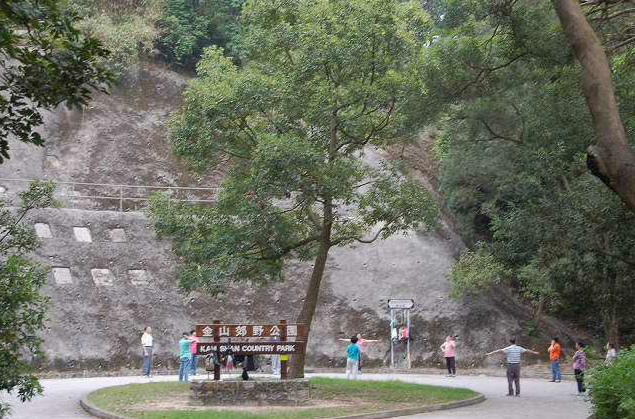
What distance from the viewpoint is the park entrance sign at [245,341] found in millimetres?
18297

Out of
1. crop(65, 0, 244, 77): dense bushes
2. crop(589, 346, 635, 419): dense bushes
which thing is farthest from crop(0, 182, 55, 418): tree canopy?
crop(65, 0, 244, 77): dense bushes

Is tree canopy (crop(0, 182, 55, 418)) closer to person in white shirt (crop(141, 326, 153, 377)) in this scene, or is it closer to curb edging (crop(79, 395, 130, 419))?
curb edging (crop(79, 395, 130, 419))

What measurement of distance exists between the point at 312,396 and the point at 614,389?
975cm

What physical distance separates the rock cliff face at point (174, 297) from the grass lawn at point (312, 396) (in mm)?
7750

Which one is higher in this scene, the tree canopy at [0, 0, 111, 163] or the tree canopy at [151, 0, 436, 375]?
the tree canopy at [151, 0, 436, 375]

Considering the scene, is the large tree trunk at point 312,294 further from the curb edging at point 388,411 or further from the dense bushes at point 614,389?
the dense bushes at point 614,389

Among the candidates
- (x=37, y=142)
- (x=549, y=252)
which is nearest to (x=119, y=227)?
(x=549, y=252)

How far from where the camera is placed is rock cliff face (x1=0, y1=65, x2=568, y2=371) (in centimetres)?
2925

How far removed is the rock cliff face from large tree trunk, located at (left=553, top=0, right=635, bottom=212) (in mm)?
20523

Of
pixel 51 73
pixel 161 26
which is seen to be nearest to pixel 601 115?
pixel 51 73

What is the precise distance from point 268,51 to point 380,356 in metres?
14.3

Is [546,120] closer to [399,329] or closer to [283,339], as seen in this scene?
[283,339]

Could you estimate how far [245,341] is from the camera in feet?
60.7

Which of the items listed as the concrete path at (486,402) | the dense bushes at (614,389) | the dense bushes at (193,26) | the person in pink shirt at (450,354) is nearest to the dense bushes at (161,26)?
the dense bushes at (193,26)
